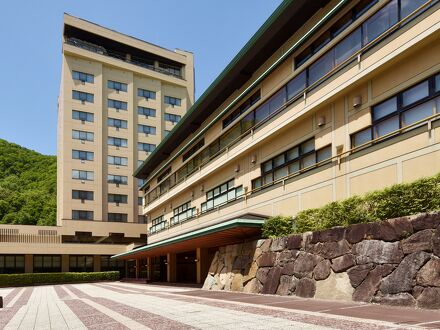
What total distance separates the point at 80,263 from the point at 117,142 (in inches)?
738

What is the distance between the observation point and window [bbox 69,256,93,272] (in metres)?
57.9

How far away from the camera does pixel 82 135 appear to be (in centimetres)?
6306

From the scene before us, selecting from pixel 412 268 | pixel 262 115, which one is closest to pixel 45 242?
pixel 262 115

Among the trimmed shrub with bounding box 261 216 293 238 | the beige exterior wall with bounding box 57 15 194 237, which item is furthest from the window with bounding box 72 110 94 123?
the trimmed shrub with bounding box 261 216 293 238

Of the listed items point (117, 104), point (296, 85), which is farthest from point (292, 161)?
point (117, 104)

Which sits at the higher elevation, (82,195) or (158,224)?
(82,195)

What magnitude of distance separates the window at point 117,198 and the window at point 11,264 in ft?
46.9

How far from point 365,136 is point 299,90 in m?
4.98

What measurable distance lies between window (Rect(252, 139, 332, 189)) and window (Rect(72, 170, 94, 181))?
4271 cm

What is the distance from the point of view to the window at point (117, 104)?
6650cm

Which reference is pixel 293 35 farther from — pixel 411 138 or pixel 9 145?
pixel 9 145

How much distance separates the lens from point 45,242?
179 feet

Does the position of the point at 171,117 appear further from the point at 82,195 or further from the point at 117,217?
the point at 82,195

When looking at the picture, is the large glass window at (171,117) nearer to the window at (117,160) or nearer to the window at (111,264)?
the window at (117,160)
